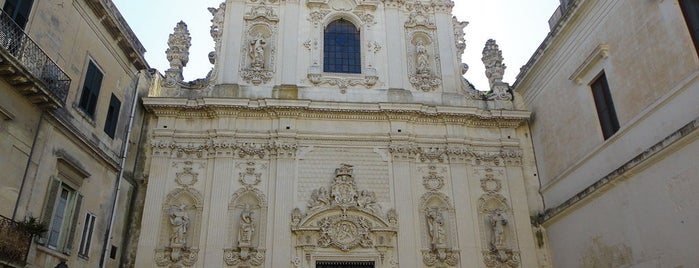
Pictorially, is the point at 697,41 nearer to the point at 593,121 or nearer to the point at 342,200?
the point at 593,121

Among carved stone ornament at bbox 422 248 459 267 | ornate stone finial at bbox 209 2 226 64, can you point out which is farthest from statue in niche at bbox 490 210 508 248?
ornate stone finial at bbox 209 2 226 64

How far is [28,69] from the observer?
9.03m

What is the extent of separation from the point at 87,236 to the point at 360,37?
9623mm

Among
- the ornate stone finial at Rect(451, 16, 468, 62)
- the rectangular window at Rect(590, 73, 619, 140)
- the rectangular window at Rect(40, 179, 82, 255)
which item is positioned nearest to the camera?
the rectangular window at Rect(40, 179, 82, 255)

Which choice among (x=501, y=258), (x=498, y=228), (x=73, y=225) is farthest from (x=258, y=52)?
(x=501, y=258)

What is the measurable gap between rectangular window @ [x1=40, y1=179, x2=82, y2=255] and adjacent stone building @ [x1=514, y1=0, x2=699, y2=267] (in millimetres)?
11413

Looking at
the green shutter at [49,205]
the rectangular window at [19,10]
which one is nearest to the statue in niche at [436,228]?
the green shutter at [49,205]

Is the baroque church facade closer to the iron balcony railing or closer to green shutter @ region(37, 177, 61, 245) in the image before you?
green shutter @ region(37, 177, 61, 245)

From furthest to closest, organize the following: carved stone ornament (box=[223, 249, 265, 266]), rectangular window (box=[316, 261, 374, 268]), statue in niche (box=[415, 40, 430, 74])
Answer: statue in niche (box=[415, 40, 430, 74]) → rectangular window (box=[316, 261, 374, 268]) → carved stone ornament (box=[223, 249, 265, 266])

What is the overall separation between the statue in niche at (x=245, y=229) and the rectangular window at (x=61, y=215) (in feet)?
12.7

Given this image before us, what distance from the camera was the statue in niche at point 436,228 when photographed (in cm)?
1392

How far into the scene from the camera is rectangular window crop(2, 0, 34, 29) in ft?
29.7

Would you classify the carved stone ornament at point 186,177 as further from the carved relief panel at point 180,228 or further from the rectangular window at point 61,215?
the rectangular window at point 61,215

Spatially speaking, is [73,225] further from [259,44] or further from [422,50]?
[422,50]
